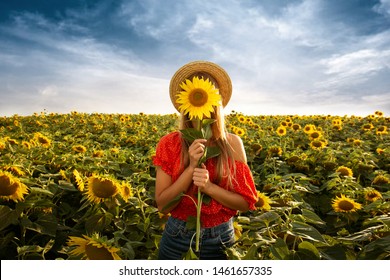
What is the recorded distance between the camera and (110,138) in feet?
27.8

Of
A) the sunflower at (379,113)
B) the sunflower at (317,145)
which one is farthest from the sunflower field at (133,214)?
the sunflower at (379,113)

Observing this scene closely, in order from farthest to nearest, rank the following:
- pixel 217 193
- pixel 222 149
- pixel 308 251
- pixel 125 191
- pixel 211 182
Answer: pixel 125 191 → pixel 222 149 → pixel 211 182 → pixel 217 193 → pixel 308 251

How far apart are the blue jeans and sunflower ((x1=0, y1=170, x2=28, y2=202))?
4.64 ft

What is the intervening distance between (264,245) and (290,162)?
15.0 ft

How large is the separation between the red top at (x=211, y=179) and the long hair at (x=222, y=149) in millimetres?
36

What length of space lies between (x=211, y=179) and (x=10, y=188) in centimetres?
172

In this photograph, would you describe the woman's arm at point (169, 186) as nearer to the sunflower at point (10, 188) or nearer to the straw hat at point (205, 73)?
the straw hat at point (205, 73)

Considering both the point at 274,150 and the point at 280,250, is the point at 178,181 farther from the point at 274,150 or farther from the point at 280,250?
the point at 274,150

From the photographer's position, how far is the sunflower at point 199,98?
5.98 ft

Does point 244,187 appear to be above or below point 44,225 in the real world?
above

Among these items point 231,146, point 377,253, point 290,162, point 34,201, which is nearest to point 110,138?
point 290,162

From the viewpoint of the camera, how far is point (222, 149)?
7.39ft

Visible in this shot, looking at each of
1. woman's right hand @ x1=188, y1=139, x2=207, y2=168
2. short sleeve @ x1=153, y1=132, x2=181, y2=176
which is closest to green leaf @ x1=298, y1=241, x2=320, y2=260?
woman's right hand @ x1=188, y1=139, x2=207, y2=168

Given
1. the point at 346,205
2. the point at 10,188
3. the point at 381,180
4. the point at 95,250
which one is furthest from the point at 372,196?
the point at 10,188
